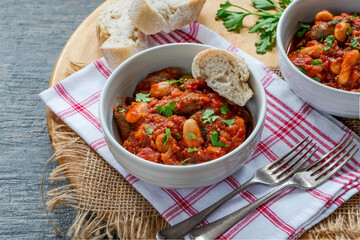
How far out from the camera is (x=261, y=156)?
110 inches

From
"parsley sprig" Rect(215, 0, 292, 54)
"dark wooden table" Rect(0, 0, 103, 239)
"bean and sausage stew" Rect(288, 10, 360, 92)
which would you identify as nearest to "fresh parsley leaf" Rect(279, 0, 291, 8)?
"parsley sprig" Rect(215, 0, 292, 54)

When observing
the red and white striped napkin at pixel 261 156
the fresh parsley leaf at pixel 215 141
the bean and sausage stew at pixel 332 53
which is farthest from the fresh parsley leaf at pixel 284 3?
the fresh parsley leaf at pixel 215 141

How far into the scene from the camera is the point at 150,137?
8.12 feet

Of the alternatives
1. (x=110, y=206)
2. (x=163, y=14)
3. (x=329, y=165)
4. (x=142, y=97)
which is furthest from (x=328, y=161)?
(x=163, y=14)

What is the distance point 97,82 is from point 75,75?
6.7 inches

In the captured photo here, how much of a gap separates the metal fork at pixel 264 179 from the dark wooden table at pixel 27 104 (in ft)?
4.30

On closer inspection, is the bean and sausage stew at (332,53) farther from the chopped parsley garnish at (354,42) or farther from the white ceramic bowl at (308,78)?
the white ceramic bowl at (308,78)

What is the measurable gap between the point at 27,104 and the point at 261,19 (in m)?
2.33

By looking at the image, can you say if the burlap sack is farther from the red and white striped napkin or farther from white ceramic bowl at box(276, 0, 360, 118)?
white ceramic bowl at box(276, 0, 360, 118)

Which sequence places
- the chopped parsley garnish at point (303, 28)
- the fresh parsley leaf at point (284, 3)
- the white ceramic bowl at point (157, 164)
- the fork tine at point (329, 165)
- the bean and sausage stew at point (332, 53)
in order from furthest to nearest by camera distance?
1. the fresh parsley leaf at point (284, 3)
2. the chopped parsley garnish at point (303, 28)
3. the bean and sausage stew at point (332, 53)
4. the fork tine at point (329, 165)
5. the white ceramic bowl at point (157, 164)

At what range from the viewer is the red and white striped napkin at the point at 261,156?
2.49 meters

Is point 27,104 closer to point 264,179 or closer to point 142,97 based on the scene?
point 142,97

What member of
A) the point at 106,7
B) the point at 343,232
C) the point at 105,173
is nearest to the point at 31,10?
the point at 106,7

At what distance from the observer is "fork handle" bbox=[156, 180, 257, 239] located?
240 centimetres
